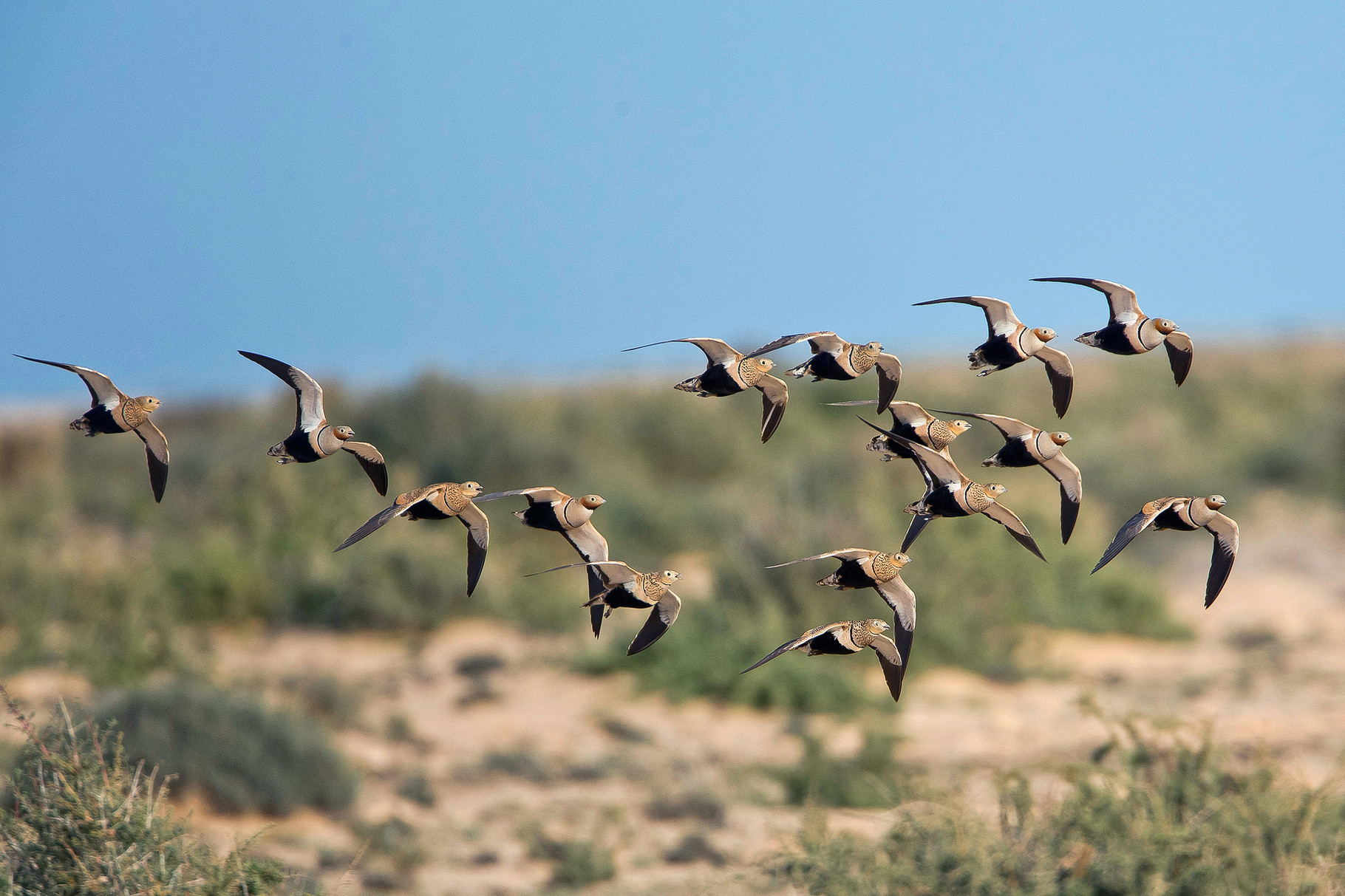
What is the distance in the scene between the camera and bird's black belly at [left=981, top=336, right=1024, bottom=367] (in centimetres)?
231

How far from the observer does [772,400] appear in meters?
2.58

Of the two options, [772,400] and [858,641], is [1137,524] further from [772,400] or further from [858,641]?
[772,400]

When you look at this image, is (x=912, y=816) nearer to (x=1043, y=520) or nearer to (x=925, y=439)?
(x=925, y=439)

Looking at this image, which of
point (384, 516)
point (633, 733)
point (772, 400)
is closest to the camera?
point (384, 516)

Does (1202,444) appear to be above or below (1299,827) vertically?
above

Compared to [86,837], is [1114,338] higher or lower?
higher

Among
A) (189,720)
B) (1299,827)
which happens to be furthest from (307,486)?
(1299,827)

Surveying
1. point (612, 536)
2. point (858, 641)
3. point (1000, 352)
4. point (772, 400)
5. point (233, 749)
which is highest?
point (1000, 352)

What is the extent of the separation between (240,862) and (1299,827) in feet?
20.0

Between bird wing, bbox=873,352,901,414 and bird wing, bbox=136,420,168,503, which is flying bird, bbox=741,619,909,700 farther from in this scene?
bird wing, bbox=136,420,168,503

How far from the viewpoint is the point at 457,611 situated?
1733 cm

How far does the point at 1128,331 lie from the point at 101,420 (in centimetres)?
207

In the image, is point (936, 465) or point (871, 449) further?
point (871, 449)

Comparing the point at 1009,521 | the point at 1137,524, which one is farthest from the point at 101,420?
the point at 1137,524
